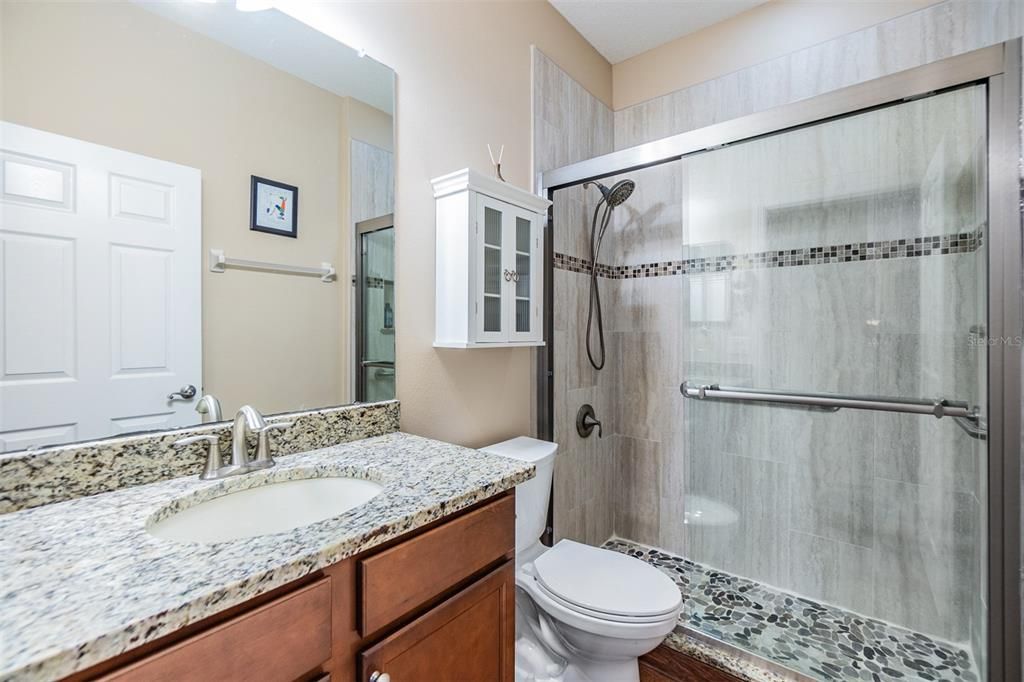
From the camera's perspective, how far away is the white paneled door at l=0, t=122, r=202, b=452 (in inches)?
31.6

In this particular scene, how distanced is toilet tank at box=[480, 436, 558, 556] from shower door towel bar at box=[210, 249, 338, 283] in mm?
741

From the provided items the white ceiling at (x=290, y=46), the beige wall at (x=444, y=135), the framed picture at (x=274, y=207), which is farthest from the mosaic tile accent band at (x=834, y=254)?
the framed picture at (x=274, y=207)

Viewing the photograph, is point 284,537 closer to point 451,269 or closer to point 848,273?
point 451,269

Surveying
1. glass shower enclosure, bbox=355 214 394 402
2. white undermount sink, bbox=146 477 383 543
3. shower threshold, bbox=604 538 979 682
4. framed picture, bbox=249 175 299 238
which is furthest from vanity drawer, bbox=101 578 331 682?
shower threshold, bbox=604 538 979 682

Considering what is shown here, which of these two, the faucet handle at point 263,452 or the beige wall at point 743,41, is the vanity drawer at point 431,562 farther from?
the beige wall at point 743,41

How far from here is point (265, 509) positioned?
0.94 metres

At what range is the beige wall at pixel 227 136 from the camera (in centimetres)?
84

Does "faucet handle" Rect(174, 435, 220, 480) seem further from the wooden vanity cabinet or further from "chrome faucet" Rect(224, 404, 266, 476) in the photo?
the wooden vanity cabinet

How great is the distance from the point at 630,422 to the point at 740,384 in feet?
2.27

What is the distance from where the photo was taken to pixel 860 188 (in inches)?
64.4

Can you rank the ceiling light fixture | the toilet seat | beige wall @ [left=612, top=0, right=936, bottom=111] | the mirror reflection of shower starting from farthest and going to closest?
the mirror reflection of shower < beige wall @ [left=612, top=0, right=936, bottom=111] < the toilet seat < the ceiling light fixture

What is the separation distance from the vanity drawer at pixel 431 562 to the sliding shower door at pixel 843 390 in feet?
4.09

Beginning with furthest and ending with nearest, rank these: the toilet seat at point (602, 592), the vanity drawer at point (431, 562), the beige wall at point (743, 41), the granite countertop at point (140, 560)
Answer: the beige wall at point (743, 41)
the toilet seat at point (602, 592)
the vanity drawer at point (431, 562)
the granite countertop at point (140, 560)

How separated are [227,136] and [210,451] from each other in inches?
28.3
